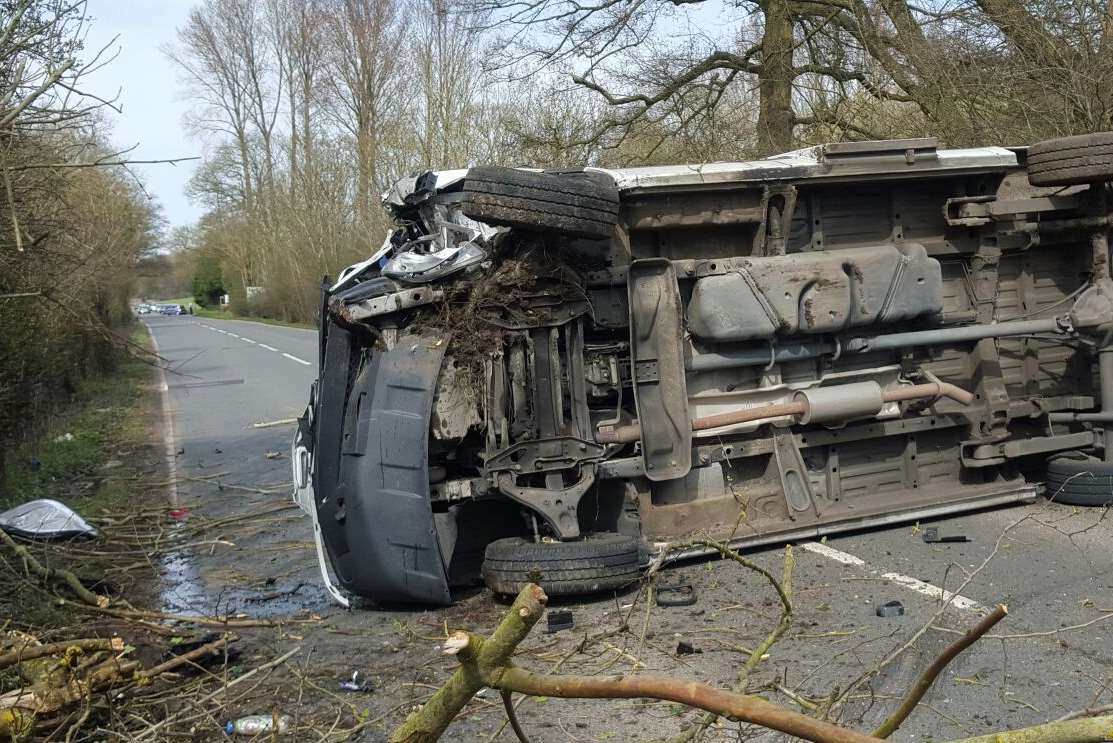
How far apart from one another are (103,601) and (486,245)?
9.42 feet

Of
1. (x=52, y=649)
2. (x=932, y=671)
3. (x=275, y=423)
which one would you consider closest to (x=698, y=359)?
(x=52, y=649)

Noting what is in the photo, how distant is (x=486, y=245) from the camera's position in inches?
225

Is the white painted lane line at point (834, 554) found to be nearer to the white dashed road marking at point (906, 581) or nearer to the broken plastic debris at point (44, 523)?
the white dashed road marking at point (906, 581)

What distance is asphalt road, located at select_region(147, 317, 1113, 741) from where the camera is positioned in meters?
3.88

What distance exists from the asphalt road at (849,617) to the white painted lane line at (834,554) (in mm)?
18

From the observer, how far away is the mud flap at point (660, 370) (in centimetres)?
600

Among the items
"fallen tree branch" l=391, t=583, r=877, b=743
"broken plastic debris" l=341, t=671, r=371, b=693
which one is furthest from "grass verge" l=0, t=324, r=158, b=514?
"fallen tree branch" l=391, t=583, r=877, b=743

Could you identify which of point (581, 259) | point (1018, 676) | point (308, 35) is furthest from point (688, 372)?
point (308, 35)

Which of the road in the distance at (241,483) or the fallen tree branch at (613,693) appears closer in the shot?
the fallen tree branch at (613,693)

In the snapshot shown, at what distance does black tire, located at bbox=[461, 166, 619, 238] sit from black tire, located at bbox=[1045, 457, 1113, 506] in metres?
3.50

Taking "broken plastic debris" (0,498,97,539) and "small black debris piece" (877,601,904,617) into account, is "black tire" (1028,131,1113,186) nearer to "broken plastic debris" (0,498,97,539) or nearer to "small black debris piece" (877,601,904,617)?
"small black debris piece" (877,601,904,617)

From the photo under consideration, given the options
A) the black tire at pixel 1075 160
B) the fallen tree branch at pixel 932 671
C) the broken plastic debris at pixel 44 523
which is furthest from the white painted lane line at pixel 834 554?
the broken plastic debris at pixel 44 523

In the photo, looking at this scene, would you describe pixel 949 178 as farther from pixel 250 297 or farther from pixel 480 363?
pixel 250 297

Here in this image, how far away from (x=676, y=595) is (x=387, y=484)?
1.64m
